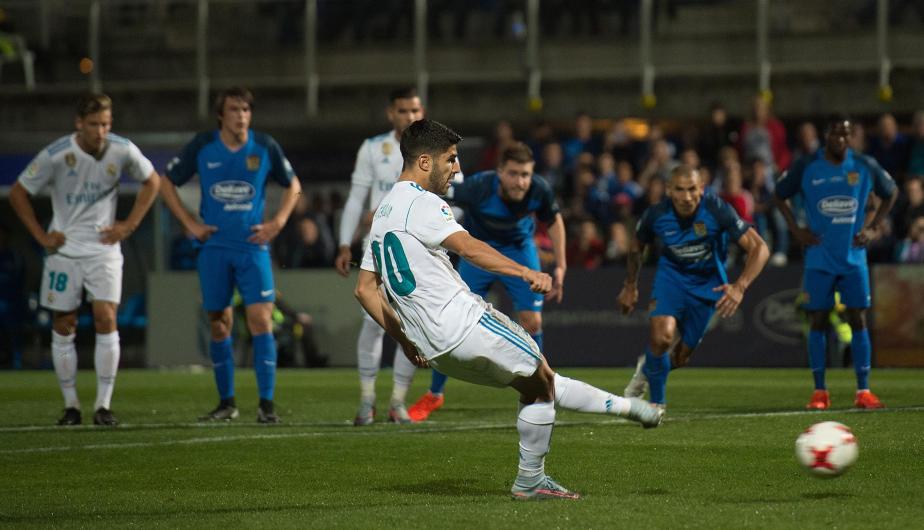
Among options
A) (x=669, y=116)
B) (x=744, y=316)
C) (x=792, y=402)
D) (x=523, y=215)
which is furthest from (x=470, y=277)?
(x=669, y=116)

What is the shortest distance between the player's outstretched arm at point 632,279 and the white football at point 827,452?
3266 mm

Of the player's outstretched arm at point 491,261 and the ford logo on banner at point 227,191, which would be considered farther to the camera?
the ford logo on banner at point 227,191

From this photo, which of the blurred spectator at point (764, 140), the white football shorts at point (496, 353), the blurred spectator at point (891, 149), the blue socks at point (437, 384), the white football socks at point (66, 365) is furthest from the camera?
the blurred spectator at point (764, 140)

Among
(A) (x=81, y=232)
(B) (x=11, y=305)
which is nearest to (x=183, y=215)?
(A) (x=81, y=232)

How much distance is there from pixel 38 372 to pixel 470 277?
9347 mm

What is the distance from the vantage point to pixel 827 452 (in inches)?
261

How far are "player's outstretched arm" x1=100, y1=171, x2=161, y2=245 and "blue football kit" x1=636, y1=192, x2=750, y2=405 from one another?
3.79 meters

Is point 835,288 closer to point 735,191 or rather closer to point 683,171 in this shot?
point 683,171

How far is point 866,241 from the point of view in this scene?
11234mm

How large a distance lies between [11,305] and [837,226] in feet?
42.8

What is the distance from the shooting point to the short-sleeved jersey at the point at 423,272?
649 cm

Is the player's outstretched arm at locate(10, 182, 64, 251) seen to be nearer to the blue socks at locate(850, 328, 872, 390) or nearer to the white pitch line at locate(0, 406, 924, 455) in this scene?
the white pitch line at locate(0, 406, 924, 455)

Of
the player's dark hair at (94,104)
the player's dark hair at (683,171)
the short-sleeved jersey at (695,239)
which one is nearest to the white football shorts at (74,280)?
the player's dark hair at (94,104)

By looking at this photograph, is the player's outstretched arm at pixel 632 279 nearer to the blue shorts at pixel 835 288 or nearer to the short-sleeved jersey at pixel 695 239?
the short-sleeved jersey at pixel 695 239
